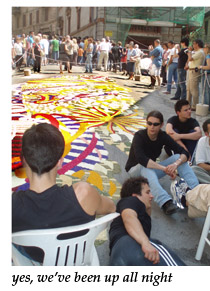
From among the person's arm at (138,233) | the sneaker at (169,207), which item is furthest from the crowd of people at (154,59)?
the person's arm at (138,233)

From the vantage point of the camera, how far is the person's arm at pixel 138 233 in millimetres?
1645

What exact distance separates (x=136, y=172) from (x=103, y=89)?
6187 mm


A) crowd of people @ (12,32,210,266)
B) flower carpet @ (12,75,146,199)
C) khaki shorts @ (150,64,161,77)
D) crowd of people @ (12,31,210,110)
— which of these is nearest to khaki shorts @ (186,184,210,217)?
crowd of people @ (12,32,210,266)

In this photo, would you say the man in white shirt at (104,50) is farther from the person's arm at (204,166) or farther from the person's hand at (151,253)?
the person's hand at (151,253)

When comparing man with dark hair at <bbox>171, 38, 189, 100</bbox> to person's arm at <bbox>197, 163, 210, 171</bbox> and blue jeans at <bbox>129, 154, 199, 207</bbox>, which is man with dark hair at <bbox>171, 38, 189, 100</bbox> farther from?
blue jeans at <bbox>129, 154, 199, 207</bbox>

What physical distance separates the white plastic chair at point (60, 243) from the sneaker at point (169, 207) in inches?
53.4

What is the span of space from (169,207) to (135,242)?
1.03 meters

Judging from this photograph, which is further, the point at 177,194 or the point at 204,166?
the point at 204,166

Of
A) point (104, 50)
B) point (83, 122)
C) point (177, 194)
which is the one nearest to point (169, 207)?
point (177, 194)

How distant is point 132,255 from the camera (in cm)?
166

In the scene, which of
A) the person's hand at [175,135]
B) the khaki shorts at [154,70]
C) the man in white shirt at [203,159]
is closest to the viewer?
the man in white shirt at [203,159]

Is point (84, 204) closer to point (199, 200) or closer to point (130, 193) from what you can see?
point (130, 193)
